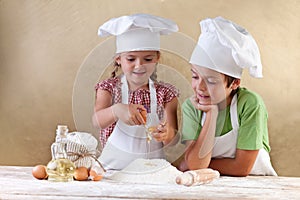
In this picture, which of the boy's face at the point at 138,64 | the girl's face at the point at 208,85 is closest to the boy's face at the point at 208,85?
the girl's face at the point at 208,85

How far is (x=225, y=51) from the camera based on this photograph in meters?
1.42

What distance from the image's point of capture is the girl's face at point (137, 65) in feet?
4.53

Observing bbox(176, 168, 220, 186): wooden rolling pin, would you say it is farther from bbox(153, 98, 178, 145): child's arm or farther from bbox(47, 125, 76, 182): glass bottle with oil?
bbox(47, 125, 76, 182): glass bottle with oil

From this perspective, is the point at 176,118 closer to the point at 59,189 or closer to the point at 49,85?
the point at 59,189

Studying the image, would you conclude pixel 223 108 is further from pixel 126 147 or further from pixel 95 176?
pixel 95 176

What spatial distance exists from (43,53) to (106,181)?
2.32 feet

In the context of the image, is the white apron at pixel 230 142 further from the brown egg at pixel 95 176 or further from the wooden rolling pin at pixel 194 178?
the brown egg at pixel 95 176

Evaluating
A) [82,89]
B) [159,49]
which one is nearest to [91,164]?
[82,89]

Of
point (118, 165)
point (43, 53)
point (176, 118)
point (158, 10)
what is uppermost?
point (158, 10)

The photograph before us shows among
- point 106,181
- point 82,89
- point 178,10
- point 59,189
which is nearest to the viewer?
point 59,189

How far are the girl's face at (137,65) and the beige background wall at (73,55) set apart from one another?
431 millimetres

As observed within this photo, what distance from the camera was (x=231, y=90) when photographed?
1.53m

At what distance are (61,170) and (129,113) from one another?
25 centimetres

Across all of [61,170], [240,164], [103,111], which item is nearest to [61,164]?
[61,170]
